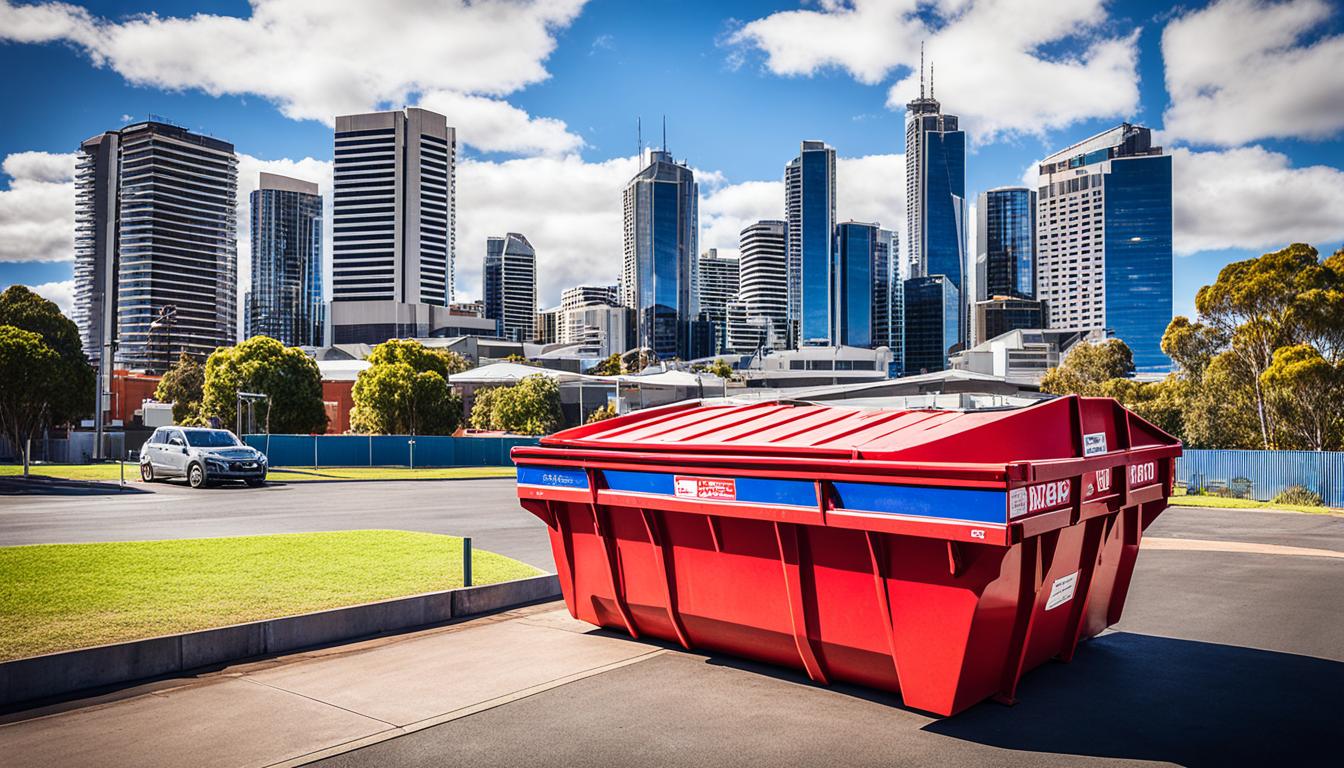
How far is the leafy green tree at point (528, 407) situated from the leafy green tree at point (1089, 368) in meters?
33.0

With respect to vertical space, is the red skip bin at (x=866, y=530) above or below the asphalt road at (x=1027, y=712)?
above

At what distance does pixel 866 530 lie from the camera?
17.8 feet

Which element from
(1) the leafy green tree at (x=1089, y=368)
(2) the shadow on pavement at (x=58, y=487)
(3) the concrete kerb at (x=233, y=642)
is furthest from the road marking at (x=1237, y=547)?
(1) the leafy green tree at (x=1089, y=368)

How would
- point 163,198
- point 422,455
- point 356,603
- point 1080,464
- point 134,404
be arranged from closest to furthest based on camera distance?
point 1080,464 < point 356,603 < point 422,455 < point 134,404 < point 163,198

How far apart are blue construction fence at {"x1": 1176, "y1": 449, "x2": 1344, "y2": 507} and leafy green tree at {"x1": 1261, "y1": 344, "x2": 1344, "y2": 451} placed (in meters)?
2.50

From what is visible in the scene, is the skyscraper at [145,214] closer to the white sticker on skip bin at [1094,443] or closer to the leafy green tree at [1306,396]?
the leafy green tree at [1306,396]

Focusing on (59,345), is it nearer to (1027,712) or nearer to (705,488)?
(705,488)

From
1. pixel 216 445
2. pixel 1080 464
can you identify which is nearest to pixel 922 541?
pixel 1080 464

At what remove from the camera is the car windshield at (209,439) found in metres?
25.8

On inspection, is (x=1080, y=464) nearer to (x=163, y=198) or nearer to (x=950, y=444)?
(x=950, y=444)

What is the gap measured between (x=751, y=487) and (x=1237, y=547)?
12.7 m

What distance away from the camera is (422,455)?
47.4 metres

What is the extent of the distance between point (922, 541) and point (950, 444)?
→ 60 cm

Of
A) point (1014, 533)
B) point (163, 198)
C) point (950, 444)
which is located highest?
point (163, 198)
